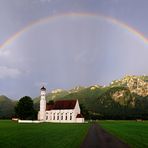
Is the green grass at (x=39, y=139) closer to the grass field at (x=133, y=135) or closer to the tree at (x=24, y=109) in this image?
the grass field at (x=133, y=135)

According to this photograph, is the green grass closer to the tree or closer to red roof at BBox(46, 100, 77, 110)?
the tree

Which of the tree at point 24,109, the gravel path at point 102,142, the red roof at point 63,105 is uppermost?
the red roof at point 63,105

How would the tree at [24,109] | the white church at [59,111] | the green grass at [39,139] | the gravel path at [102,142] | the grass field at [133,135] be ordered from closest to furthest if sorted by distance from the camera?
the green grass at [39,139] → the gravel path at [102,142] → the grass field at [133,135] → the tree at [24,109] → the white church at [59,111]

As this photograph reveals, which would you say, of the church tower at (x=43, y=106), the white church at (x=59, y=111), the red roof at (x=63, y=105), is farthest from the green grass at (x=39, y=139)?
the church tower at (x=43, y=106)

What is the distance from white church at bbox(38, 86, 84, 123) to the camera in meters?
165

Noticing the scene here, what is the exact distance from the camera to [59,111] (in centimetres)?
17075

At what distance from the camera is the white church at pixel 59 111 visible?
164750mm

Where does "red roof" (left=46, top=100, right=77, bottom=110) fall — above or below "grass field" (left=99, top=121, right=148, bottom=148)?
above

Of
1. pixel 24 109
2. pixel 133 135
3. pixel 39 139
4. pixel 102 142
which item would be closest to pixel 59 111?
pixel 24 109

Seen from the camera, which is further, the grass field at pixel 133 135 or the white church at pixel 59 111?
the white church at pixel 59 111

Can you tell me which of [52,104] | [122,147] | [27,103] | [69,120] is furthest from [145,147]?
[52,104]

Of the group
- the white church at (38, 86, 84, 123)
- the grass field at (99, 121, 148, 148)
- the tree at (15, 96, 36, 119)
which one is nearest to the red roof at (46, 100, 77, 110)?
the white church at (38, 86, 84, 123)

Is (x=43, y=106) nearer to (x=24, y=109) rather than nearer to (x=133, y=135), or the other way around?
(x=24, y=109)

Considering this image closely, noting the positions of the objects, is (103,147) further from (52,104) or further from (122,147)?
(52,104)
